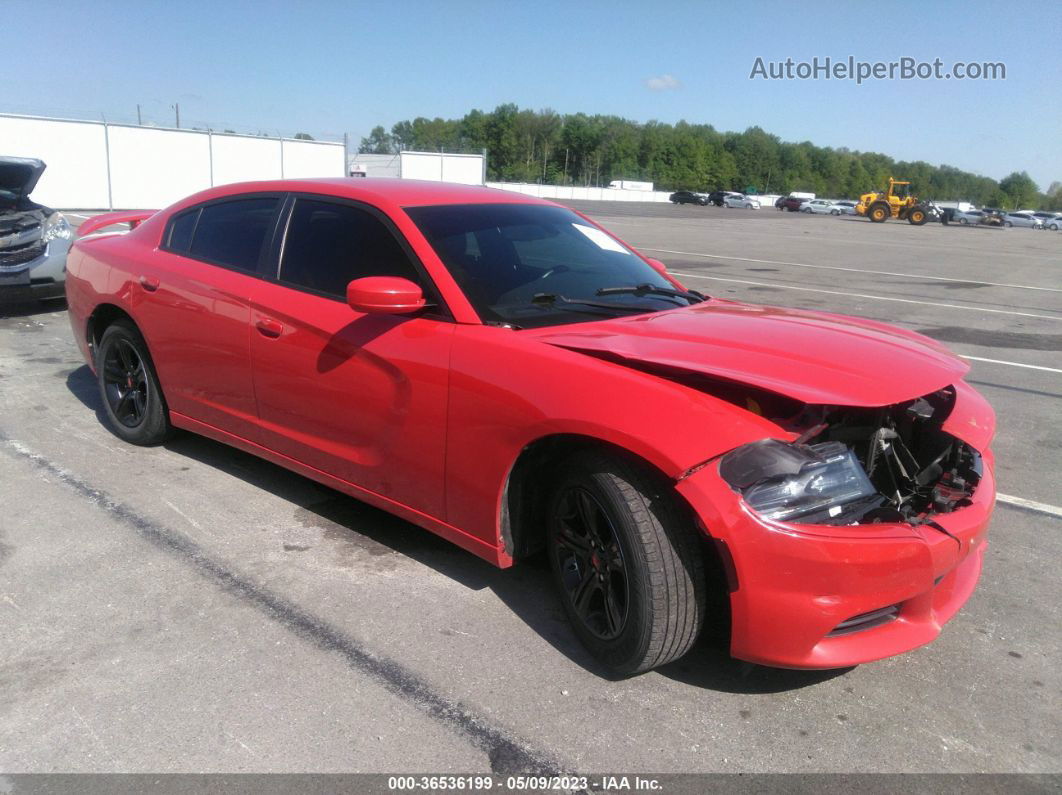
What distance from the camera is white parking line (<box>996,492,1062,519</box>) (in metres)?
4.37

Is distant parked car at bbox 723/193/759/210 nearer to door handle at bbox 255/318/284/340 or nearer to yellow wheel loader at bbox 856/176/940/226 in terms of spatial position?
yellow wheel loader at bbox 856/176/940/226

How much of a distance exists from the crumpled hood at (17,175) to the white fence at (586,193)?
5991 cm

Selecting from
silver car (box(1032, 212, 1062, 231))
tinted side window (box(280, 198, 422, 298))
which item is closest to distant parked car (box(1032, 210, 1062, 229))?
silver car (box(1032, 212, 1062, 231))

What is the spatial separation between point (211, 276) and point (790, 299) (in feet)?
31.4

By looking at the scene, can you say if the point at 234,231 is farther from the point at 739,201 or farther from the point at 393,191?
the point at 739,201

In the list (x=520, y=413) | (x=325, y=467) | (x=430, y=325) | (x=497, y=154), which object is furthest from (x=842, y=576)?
(x=497, y=154)

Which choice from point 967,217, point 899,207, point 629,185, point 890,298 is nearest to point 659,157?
point 629,185

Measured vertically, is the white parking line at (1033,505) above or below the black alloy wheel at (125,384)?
below

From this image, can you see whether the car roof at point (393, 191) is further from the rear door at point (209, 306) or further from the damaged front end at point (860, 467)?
the damaged front end at point (860, 467)

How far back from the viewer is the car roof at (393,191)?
374 centimetres

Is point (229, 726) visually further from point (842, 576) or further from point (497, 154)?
point (497, 154)

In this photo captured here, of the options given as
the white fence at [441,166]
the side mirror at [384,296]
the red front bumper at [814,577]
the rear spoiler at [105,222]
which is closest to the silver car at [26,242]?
the rear spoiler at [105,222]

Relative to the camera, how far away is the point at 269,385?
3852 mm

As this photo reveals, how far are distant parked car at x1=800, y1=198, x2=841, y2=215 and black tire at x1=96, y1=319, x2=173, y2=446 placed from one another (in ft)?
257
